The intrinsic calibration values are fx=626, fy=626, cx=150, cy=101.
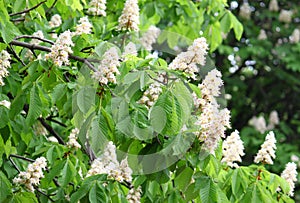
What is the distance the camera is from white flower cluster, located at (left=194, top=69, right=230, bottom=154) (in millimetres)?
2547

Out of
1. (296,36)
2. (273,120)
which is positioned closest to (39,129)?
Result: (273,120)

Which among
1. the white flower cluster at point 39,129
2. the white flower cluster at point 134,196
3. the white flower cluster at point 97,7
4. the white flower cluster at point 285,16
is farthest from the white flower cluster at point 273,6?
the white flower cluster at point 134,196

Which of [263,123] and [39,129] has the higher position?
[39,129]

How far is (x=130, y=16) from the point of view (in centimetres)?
312

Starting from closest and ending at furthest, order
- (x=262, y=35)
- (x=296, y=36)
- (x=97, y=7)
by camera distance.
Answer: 1. (x=97, y=7)
2. (x=296, y=36)
3. (x=262, y=35)

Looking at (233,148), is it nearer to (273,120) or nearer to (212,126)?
(212,126)

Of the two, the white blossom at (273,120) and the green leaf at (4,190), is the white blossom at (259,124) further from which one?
the green leaf at (4,190)

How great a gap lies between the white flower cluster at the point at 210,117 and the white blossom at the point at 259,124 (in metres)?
5.44

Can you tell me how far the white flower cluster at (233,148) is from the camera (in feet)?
10.3

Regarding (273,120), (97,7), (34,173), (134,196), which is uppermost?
(97,7)

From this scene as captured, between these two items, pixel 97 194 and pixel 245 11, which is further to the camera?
pixel 245 11

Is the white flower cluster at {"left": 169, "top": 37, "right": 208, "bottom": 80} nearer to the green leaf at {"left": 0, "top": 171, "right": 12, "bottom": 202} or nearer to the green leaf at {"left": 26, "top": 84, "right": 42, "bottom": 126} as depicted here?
the green leaf at {"left": 26, "top": 84, "right": 42, "bottom": 126}

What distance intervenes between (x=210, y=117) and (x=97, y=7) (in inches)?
56.6

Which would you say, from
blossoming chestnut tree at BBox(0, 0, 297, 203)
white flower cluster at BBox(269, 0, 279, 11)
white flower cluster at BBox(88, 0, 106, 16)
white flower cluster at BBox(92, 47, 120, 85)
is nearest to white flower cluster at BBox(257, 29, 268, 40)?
white flower cluster at BBox(269, 0, 279, 11)
